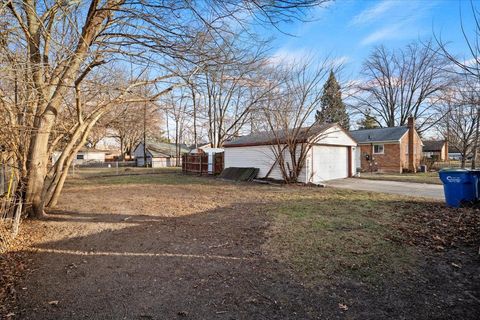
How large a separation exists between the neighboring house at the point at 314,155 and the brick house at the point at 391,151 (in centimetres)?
725

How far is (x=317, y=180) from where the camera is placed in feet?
47.6

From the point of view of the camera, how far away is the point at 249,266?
3721mm

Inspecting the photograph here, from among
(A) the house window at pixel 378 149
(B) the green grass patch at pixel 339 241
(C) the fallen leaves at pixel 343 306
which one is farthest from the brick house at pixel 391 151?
→ (C) the fallen leaves at pixel 343 306

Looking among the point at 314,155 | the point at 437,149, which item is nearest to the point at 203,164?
the point at 314,155

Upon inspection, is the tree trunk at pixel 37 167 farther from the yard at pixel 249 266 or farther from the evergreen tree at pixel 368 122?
the evergreen tree at pixel 368 122

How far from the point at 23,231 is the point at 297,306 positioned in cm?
569

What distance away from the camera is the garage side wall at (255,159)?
1502 cm

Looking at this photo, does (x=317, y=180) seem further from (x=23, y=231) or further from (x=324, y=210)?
(x=23, y=231)

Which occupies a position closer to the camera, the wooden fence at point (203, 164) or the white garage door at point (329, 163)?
the white garage door at point (329, 163)

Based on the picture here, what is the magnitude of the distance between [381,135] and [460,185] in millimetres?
17521

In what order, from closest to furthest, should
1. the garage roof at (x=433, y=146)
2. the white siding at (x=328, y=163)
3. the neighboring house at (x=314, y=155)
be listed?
1. the neighboring house at (x=314, y=155)
2. the white siding at (x=328, y=163)
3. the garage roof at (x=433, y=146)

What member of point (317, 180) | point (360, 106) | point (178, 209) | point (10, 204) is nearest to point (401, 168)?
point (317, 180)

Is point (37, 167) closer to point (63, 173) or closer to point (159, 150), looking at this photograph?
point (63, 173)

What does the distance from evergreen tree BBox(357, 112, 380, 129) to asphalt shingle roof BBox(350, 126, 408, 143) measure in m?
13.3
